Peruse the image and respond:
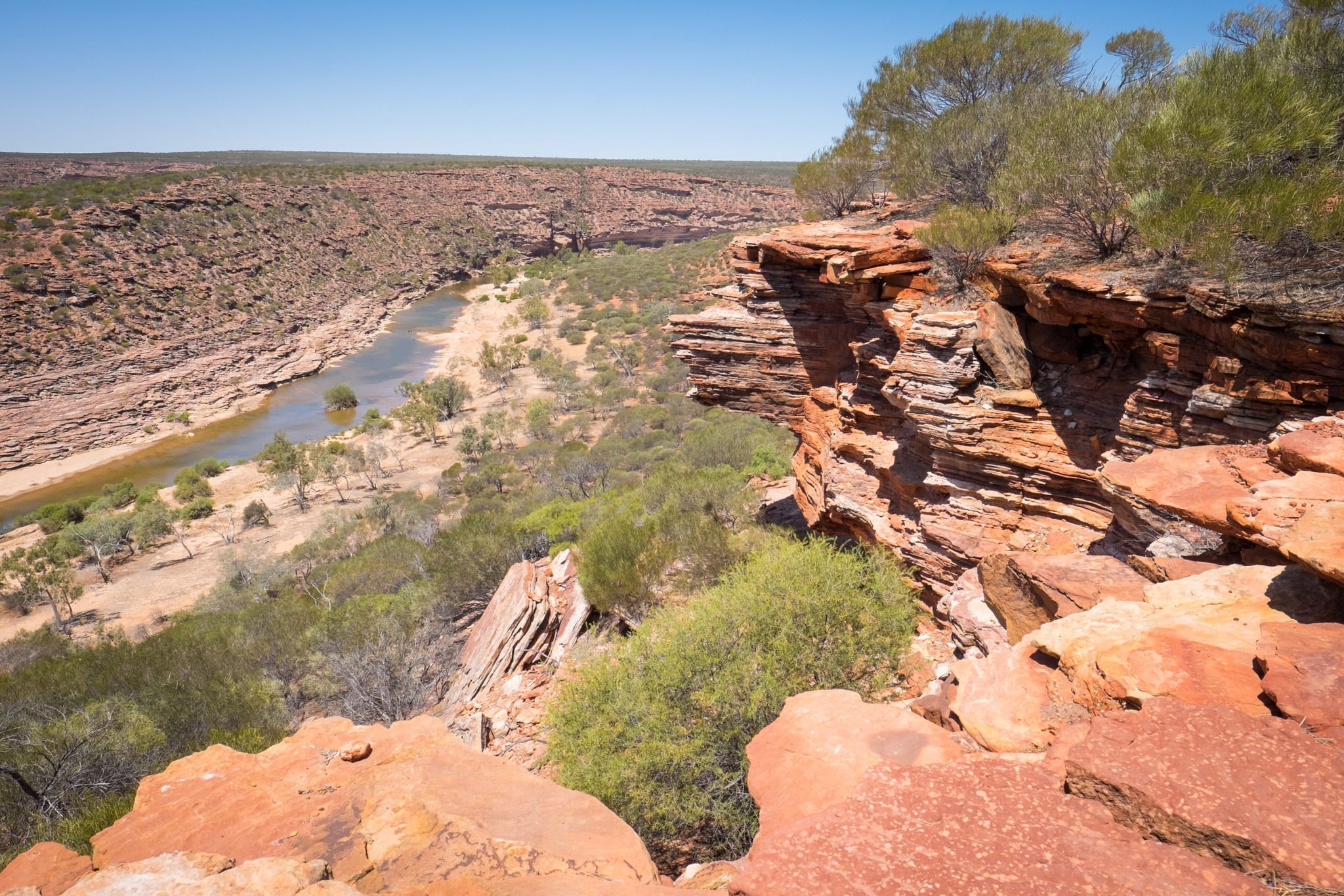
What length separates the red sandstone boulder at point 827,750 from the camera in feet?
15.9

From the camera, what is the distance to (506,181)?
105 metres

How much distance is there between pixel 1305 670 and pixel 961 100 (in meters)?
15.3

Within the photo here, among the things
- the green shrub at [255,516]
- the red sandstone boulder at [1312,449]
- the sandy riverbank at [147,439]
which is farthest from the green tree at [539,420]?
the red sandstone boulder at [1312,449]

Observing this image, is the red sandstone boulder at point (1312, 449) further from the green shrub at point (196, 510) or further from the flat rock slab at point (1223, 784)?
the green shrub at point (196, 510)

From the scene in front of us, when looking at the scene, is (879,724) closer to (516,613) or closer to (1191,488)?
(1191,488)

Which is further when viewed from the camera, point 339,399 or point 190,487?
point 339,399

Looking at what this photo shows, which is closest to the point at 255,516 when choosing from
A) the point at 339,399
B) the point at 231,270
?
the point at 339,399

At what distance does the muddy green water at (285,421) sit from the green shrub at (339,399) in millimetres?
537

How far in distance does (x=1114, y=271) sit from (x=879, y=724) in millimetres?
6717

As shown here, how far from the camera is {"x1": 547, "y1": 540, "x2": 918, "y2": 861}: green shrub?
8.20m

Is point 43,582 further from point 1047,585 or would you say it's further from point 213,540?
point 1047,585

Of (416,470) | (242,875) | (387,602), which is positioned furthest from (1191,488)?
(416,470)

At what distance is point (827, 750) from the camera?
5.27 meters

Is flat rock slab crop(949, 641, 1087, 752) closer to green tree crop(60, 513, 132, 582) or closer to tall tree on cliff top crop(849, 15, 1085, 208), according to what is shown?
tall tree on cliff top crop(849, 15, 1085, 208)
